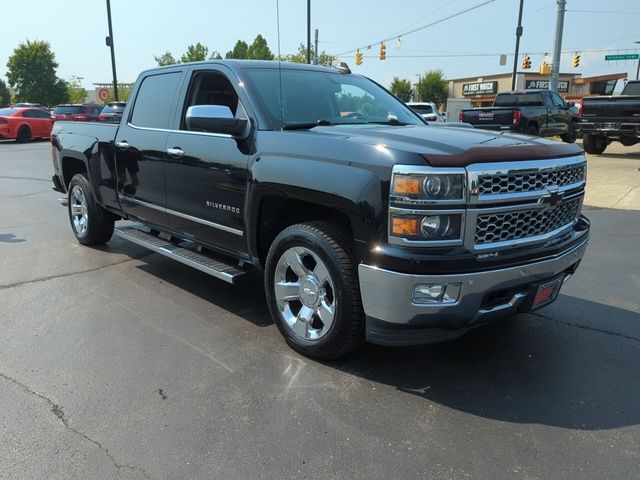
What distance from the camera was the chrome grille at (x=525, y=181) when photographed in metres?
2.96

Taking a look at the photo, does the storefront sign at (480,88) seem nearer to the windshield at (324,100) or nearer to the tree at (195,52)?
the tree at (195,52)

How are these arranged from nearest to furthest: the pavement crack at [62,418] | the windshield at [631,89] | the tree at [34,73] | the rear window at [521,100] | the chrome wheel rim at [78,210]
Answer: the pavement crack at [62,418] < the chrome wheel rim at [78,210] < the windshield at [631,89] < the rear window at [521,100] < the tree at [34,73]

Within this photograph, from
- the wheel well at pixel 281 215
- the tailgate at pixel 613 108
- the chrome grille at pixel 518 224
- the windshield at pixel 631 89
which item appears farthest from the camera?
the windshield at pixel 631 89

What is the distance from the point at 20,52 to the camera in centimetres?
5238

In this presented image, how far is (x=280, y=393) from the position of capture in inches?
129

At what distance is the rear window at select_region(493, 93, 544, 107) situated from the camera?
17719mm

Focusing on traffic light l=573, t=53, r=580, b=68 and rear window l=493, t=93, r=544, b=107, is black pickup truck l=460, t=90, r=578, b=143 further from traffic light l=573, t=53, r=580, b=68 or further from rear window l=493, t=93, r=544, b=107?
traffic light l=573, t=53, r=580, b=68

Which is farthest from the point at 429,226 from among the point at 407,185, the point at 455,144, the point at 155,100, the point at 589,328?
the point at 155,100

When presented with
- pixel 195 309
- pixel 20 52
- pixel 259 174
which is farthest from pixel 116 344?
pixel 20 52

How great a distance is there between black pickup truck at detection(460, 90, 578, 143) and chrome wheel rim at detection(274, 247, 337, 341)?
12.9 meters

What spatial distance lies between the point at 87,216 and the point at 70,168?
0.86 m

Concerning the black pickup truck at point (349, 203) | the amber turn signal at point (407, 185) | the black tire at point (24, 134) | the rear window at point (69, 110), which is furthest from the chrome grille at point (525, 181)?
the rear window at point (69, 110)

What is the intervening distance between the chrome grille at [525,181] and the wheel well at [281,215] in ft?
3.16

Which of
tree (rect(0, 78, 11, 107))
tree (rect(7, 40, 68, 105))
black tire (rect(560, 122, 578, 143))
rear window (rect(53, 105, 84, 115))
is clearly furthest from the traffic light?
tree (rect(0, 78, 11, 107))
